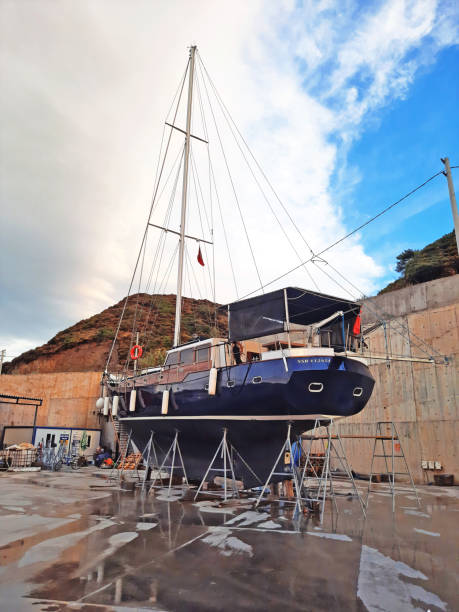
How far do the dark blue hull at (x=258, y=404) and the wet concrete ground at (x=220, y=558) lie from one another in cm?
164

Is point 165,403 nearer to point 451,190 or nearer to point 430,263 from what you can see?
point 451,190

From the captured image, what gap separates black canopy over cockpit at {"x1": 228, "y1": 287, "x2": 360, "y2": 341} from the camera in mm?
9586

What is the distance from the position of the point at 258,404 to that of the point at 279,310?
2.30m

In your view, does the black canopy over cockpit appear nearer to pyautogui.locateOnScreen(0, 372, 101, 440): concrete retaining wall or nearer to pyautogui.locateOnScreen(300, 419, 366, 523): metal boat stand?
pyautogui.locateOnScreen(300, 419, 366, 523): metal boat stand

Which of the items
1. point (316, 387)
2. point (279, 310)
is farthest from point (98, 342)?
point (316, 387)

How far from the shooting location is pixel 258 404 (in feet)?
31.2

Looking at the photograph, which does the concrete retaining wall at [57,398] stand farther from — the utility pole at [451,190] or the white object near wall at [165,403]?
the utility pole at [451,190]

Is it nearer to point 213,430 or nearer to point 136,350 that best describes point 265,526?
point 213,430

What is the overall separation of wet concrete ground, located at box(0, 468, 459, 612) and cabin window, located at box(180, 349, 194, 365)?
13.6ft

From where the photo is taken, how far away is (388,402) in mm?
15672

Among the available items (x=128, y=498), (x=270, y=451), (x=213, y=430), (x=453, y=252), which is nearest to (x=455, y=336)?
(x=270, y=451)

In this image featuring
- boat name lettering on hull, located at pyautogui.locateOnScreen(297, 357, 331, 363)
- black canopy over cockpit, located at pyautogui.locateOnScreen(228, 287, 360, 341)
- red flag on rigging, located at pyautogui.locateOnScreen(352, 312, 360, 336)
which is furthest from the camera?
red flag on rigging, located at pyautogui.locateOnScreen(352, 312, 360, 336)

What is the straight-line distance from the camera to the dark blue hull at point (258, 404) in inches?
352

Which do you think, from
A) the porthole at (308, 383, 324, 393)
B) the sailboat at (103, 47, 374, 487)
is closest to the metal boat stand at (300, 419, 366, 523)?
the sailboat at (103, 47, 374, 487)
